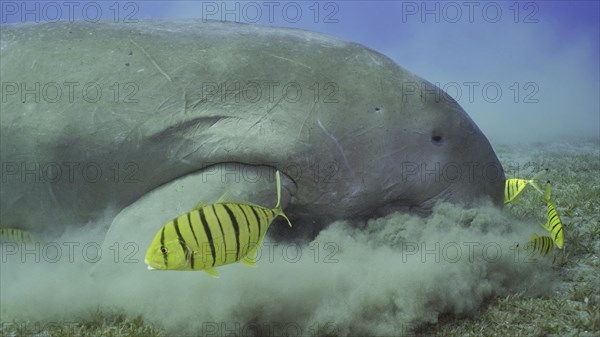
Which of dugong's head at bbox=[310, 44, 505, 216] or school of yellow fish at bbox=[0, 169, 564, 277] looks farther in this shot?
dugong's head at bbox=[310, 44, 505, 216]

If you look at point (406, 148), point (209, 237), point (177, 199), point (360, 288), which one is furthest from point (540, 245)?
point (177, 199)

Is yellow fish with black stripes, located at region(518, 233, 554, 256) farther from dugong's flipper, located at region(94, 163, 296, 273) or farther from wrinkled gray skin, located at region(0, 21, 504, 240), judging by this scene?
dugong's flipper, located at region(94, 163, 296, 273)

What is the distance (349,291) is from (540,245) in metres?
1.57

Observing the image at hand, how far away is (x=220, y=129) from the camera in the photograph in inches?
139

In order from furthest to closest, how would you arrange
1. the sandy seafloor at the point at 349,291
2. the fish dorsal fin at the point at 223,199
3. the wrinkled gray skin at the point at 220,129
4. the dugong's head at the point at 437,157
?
the dugong's head at the point at 437,157
the wrinkled gray skin at the point at 220,129
the sandy seafloor at the point at 349,291
the fish dorsal fin at the point at 223,199

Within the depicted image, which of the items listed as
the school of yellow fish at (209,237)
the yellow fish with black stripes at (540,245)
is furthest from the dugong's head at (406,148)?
the school of yellow fish at (209,237)

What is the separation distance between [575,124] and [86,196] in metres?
29.6

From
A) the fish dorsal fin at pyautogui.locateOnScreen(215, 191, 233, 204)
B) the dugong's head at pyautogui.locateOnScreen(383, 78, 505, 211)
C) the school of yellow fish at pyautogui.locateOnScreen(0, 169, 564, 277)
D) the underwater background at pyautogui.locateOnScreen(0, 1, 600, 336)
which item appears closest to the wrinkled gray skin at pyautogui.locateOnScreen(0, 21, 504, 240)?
the dugong's head at pyautogui.locateOnScreen(383, 78, 505, 211)

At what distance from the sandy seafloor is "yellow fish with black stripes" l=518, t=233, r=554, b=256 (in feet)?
0.24

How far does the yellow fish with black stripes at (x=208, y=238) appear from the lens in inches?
83.2

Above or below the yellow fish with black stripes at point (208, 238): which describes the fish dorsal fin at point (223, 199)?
above

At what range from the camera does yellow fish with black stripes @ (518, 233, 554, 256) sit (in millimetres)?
3377

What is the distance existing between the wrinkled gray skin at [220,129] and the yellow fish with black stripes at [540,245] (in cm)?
62

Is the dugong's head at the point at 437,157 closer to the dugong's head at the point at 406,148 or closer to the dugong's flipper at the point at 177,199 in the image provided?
the dugong's head at the point at 406,148
